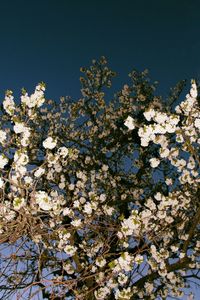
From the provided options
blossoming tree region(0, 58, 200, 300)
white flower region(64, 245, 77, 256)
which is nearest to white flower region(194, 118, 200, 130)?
blossoming tree region(0, 58, 200, 300)

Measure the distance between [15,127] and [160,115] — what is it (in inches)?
100.0

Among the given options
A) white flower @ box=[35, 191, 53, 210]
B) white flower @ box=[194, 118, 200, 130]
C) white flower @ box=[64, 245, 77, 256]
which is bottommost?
white flower @ box=[35, 191, 53, 210]

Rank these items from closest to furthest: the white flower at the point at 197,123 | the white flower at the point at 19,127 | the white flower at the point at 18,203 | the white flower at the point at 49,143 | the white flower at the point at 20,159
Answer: the white flower at the point at 18,203 → the white flower at the point at 20,159 → the white flower at the point at 19,127 → the white flower at the point at 49,143 → the white flower at the point at 197,123

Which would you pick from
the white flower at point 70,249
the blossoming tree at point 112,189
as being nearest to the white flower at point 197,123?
the blossoming tree at point 112,189

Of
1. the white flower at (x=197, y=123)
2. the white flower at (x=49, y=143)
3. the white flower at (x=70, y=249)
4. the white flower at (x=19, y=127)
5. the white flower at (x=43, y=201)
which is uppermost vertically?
the white flower at (x=19, y=127)

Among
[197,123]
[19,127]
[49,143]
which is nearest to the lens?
[19,127]

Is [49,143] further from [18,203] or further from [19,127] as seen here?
[18,203]

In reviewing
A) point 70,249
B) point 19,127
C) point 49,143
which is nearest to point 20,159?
point 19,127

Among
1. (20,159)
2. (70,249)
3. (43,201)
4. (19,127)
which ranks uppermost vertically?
(19,127)

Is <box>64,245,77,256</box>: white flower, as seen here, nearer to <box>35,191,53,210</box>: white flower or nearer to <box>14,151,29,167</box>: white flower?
<box>35,191,53,210</box>: white flower

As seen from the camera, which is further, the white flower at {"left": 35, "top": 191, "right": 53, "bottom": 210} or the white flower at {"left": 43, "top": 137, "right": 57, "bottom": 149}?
the white flower at {"left": 43, "top": 137, "right": 57, "bottom": 149}

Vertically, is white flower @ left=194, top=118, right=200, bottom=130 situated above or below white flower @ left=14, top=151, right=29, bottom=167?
above

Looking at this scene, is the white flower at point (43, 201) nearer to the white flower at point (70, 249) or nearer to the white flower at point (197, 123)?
the white flower at point (197, 123)

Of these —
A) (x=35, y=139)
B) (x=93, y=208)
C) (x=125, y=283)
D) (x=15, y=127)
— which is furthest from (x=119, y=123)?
(x=15, y=127)
